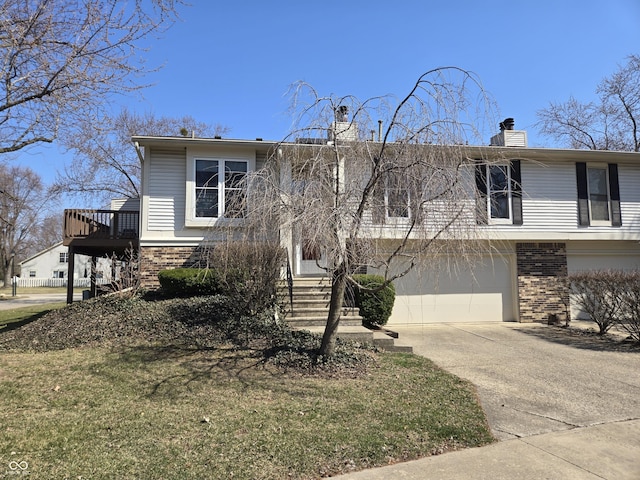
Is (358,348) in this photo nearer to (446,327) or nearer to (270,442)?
(270,442)

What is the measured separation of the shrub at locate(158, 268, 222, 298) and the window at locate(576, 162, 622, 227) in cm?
1128

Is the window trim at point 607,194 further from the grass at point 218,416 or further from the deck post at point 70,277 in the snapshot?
the deck post at point 70,277

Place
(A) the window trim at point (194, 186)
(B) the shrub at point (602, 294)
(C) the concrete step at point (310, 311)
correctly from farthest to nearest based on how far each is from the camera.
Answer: (A) the window trim at point (194, 186) < (B) the shrub at point (602, 294) < (C) the concrete step at point (310, 311)

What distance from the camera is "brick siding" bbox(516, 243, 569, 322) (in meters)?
13.4

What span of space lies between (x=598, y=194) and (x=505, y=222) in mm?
3527

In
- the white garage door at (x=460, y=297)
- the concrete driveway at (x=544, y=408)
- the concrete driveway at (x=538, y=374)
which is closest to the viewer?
the concrete driveway at (x=544, y=408)

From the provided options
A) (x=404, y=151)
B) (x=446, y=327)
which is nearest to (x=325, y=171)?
(x=404, y=151)

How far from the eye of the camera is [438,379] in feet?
21.0

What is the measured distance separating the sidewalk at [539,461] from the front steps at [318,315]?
149 inches

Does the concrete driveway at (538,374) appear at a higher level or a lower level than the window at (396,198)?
lower

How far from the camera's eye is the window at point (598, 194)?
13820 mm

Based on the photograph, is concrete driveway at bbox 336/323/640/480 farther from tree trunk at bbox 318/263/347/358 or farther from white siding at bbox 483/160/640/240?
white siding at bbox 483/160/640/240

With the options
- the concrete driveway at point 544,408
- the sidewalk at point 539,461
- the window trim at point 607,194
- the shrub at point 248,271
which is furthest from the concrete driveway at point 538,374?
the window trim at point 607,194

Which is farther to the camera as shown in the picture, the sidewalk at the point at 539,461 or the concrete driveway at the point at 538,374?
the concrete driveway at the point at 538,374
